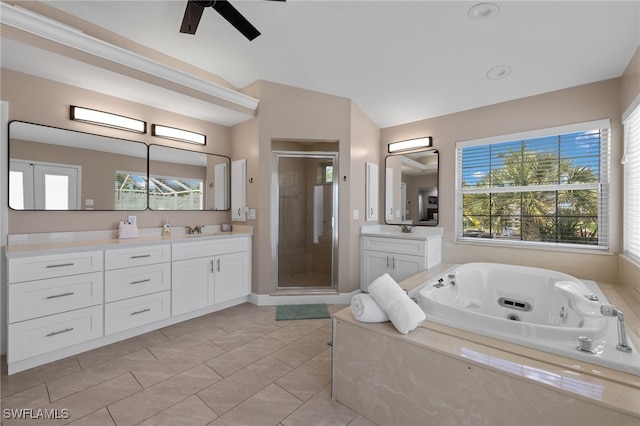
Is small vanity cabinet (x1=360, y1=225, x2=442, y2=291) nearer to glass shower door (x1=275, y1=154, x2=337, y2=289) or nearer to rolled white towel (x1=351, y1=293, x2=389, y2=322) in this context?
glass shower door (x1=275, y1=154, x2=337, y2=289)

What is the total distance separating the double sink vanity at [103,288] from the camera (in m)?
1.98

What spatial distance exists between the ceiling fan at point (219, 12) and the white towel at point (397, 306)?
215 centimetres

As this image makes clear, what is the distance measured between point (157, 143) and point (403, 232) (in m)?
3.35

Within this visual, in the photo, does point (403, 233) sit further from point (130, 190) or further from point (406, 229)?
point (130, 190)

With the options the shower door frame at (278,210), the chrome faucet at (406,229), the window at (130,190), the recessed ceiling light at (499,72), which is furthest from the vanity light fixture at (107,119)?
the recessed ceiling light at (499,72)

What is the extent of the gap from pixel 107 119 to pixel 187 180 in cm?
99

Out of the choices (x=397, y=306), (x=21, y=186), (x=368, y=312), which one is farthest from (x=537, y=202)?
(x=21, y=186)

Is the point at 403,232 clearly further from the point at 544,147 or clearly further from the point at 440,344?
the point at 440,344

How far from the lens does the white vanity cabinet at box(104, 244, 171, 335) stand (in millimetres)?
2359

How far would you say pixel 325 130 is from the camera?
349 cm

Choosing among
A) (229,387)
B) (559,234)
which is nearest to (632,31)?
(559,234)

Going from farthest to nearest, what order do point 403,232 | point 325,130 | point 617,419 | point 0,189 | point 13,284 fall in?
point 403,232 < point 325,130 < point 0,189 < point 13,284 < point 617,419

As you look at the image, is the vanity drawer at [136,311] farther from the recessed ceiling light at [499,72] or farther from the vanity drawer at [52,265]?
the recessed ceiling light at [499,72]

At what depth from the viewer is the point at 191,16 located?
205cm
